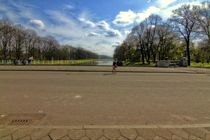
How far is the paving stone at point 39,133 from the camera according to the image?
15.8ft

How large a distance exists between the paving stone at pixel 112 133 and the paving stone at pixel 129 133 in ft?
0.38

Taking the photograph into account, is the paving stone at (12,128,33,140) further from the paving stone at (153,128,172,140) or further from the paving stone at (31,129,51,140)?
the paving stone at (153,128,172,140)

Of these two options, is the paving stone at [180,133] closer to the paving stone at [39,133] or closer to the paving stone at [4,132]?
the paving stone at [39,133]

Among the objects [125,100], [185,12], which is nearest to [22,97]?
[125,100]

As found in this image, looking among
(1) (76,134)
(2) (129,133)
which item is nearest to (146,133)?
(2) (129,133)

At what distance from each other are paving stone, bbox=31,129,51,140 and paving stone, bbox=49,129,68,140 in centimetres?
11

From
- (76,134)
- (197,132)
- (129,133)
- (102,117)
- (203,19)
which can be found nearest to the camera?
(76,134)

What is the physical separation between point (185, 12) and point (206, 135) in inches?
2216

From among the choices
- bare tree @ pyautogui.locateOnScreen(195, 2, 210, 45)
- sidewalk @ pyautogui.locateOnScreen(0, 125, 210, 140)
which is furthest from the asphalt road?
bare tree @ pyautogui.locateOnScreen(195, 2, 210, 45)

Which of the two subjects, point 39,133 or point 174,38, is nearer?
point 39,133

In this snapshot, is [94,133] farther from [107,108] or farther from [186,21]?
[186,21]

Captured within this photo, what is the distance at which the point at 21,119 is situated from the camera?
20.3 feet

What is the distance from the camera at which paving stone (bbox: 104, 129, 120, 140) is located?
15.8 feet

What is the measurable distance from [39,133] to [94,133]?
1.11m
